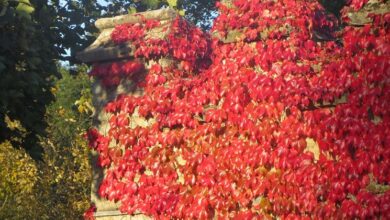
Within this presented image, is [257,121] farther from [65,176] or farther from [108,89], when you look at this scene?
[65,176]

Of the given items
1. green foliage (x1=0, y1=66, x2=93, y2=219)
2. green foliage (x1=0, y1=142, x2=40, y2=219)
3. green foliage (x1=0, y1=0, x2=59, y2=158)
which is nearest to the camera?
green foliage (x1=0, y1=0, x2=59, y2=158)

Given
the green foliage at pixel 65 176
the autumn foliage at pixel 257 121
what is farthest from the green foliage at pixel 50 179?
the autumn foliage at pixel 257 121

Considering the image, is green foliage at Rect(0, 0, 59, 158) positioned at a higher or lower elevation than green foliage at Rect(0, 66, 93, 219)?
higher

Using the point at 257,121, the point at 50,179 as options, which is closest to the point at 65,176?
the point at 50,179

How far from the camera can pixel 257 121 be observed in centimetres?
818

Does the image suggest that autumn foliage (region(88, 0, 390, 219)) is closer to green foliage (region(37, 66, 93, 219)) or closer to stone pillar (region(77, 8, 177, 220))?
stone pillar (region(77, 8, 177, 220))

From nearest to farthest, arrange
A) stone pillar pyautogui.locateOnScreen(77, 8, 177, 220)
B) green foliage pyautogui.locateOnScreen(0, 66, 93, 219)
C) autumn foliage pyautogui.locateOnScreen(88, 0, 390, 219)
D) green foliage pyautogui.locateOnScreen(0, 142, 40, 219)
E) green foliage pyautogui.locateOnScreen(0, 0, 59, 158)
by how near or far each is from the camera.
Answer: autumn foliage pyautogui.locateOnScreen(88, 0, 390, 219) → green foliage pyautogui.locateOnScreen(0, 0, 59, 158) → stone pillar pyautogui.locateOnScreen(77, 8, 177, 220) → green foliage pyautogui.locateOnScreen(0, 142, 40, 219) → green foliage pyautogui.locateOnScreen(0, 66, 93, 219)

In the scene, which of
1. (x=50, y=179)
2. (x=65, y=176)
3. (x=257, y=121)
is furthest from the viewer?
(x=65, y=176)

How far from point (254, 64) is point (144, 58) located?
2219 millimetres

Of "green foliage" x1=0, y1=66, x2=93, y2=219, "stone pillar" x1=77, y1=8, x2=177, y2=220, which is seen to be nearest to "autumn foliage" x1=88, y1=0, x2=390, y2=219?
"stone pillar" x1=77, y1=8, x2=177, y2=220

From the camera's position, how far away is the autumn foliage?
7363 millimetres

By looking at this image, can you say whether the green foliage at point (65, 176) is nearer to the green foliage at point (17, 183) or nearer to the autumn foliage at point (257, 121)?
the green foliage at point (17, 183)

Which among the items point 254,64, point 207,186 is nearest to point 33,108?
point 207,186

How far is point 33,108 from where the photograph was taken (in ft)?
31.1
